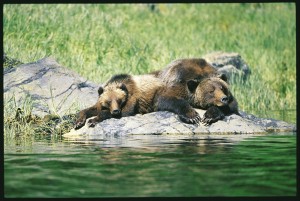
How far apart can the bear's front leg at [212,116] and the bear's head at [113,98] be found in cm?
133

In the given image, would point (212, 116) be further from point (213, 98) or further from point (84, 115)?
point (84, 115)

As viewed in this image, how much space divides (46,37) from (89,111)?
5.82m

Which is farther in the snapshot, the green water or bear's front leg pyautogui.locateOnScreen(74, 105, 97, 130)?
bear's front leg pyautogui.locateOnScreen(74, 105, 97, 130)

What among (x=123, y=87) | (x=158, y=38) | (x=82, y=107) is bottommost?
(x=82, y=107)

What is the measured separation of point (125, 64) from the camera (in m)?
16.3

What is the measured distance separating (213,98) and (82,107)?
225 cm

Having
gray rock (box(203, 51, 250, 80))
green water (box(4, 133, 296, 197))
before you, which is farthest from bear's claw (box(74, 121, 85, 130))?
gray rock (box(203, 51, 250, 80))

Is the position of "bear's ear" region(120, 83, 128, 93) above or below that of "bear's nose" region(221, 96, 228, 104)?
above

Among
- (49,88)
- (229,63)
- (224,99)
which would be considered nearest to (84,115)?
(49,88)

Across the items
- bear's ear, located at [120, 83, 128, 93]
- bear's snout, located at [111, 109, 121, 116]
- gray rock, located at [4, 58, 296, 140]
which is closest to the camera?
gray rock, located at [4, 58, 296, 140]

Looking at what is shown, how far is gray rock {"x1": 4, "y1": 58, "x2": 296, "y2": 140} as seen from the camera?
37.7 feet

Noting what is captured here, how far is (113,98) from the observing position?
12.0m

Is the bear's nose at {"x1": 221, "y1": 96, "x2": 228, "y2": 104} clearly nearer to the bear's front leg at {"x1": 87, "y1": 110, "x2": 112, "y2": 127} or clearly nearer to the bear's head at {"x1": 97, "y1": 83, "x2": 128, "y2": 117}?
the bear's head at {"x1": 97, "y1": 83, "x2": 128, "y2": 117}

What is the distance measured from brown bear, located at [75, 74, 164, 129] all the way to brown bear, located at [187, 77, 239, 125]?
61 cm
